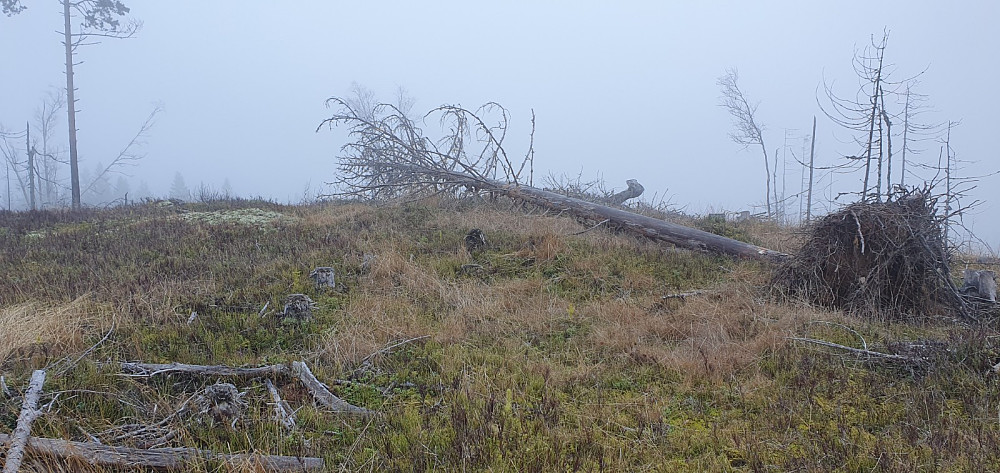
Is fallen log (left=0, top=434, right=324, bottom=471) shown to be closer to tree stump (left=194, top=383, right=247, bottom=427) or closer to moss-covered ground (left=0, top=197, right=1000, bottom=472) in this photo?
moss-covered ground (left=0, top=197, right=1000, bottom=472)

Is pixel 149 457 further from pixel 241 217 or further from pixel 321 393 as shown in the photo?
pixel 241 217

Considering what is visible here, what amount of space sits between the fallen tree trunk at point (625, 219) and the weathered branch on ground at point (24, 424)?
318 inches

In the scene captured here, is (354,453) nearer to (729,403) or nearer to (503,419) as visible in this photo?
(503,419)

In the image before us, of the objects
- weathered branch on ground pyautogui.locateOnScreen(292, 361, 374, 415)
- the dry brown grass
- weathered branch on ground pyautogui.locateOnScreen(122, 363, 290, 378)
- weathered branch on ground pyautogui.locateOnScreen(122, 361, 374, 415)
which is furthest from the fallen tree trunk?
the dry brown grass

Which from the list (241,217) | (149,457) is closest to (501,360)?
(149,457)

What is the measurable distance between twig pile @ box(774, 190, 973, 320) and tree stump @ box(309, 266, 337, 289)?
5502 millimetres

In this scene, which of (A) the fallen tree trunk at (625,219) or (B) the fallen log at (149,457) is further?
(A) the fallen tree trunk at (625,219)

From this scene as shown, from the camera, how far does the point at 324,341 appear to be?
4.84 m

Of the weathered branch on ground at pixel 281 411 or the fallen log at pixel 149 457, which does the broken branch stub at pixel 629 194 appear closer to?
the weathered branch on ground at pixel 281 411

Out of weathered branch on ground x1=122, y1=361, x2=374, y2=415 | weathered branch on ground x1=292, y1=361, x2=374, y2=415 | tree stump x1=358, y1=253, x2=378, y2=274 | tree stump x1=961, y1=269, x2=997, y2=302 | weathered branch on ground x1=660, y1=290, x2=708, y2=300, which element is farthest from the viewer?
tree stump x1=358, y1=253, x2=378, y2=274

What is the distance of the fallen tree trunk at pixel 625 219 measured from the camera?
8.64m

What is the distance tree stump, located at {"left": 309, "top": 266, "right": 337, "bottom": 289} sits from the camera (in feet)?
22.0

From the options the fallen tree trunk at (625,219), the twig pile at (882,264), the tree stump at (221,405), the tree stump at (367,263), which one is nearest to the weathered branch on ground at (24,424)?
the tree stump at (221,405)

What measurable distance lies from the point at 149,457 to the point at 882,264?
6.88m
